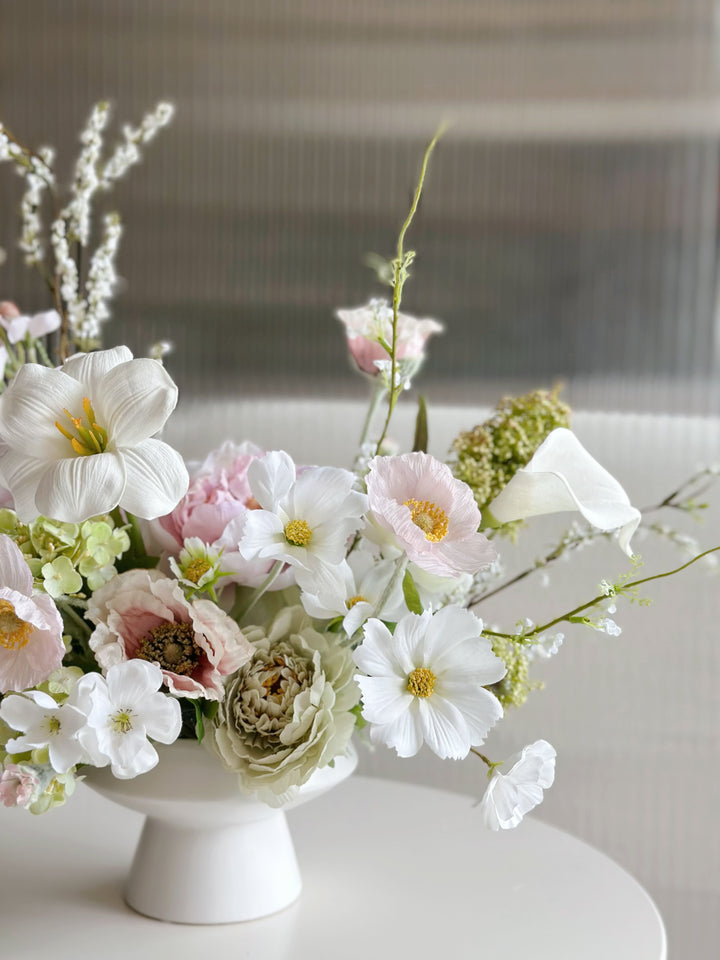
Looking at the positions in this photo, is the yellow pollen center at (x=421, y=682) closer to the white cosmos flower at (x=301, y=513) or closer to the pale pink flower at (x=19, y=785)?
the white cosmos flower at (x=301, y=513)

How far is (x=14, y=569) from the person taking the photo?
59 centimetres

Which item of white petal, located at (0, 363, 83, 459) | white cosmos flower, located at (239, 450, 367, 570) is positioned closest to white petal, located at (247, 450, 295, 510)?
white cosmos flower, located at (239, 450, 367, 570)

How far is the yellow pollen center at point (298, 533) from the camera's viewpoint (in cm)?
61

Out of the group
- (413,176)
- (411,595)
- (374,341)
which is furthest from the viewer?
(413,176)

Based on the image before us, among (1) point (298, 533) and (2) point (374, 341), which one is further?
(2) point (374, 341)

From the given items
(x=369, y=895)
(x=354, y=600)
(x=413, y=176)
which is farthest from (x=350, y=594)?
(x=413, y=176)

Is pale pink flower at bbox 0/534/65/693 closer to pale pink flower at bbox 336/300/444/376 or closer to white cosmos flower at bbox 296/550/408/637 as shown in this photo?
white cosmos flower at bbox 296/550/408/637

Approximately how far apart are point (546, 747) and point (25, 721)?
0.29 meters

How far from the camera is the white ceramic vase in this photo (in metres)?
0.70

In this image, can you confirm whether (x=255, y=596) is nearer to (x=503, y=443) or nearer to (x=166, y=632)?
(x=166, y=632)

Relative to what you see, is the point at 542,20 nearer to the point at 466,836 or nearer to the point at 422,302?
the point at 422,302

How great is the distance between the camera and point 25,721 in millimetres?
603

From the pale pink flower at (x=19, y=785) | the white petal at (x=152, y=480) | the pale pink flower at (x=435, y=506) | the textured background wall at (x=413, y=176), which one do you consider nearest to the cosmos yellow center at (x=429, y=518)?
the pale pink flower at (x=435, y=506)

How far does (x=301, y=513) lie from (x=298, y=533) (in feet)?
0.05
